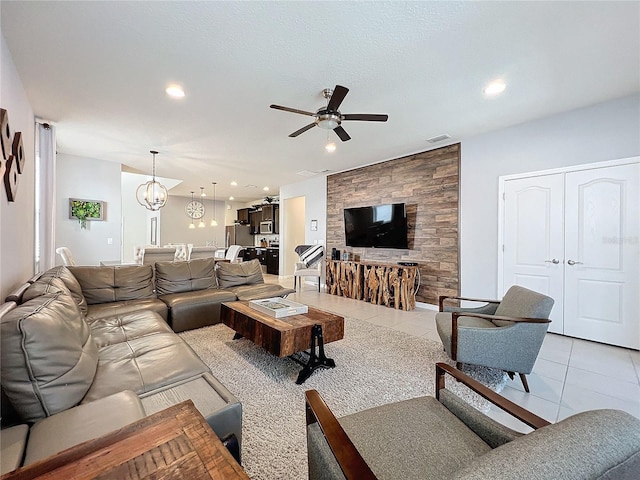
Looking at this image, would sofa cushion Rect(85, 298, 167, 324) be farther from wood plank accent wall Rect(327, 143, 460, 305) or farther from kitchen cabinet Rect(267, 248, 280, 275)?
kitchen cabinet Rect(267, 248, 280, 275)

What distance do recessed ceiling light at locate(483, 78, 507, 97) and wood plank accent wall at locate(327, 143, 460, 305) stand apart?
1.51 m

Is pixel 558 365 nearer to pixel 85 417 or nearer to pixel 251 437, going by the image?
pixel 251 437

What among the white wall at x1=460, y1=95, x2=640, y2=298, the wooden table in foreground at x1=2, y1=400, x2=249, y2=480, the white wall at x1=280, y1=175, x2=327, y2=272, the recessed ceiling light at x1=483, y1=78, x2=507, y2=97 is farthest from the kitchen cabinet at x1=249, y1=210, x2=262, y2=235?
the wooden table in foreground at x1=2, y1=400, x2=249, y2=480

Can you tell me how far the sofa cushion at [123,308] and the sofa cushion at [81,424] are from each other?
1.77 metres

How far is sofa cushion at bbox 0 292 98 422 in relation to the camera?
1.08m

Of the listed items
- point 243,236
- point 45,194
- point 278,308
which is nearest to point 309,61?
point 278,308

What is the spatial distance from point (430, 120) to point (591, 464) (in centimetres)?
372

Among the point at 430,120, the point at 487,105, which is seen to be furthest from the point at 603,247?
the point at 430,120

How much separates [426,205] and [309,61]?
324cm

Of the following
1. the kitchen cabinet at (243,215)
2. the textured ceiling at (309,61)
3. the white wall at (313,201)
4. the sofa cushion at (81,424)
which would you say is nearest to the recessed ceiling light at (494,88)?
the textured ceiling at (309,61)

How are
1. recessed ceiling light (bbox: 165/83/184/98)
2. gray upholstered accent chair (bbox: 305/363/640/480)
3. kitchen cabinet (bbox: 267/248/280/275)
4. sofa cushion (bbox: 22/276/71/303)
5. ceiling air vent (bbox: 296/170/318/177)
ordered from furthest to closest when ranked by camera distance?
kitchen cabinet (bbox: 267/248/280/275)
ceiling air vent (bbox: 296/170/318/177)
recessed ceiling light (bbox: 165/83/184/98)
sofa cushion (bbox: 22/276/71/303)
gray upholstered accent chair (bbox: 305/363/640/480)

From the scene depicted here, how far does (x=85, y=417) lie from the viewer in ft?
3.72

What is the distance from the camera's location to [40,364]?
1136 millimetres

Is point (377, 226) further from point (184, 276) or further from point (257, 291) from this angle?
point (184, 276)
